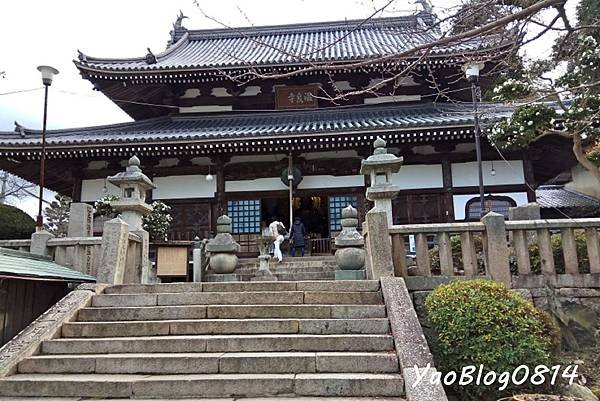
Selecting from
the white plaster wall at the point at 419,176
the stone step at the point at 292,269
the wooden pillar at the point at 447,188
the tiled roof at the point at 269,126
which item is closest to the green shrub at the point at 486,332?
the stone step at the point at 292,269

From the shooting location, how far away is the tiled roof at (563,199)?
1711 cm

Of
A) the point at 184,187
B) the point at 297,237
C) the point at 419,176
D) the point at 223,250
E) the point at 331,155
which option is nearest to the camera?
the point at 223,250

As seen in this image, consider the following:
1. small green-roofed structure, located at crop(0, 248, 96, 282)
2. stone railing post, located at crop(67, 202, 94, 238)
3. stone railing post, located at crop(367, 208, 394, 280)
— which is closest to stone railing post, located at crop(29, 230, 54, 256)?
small green-roofed structure, located at crop(0, 248, 96, 282)

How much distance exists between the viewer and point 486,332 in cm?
486

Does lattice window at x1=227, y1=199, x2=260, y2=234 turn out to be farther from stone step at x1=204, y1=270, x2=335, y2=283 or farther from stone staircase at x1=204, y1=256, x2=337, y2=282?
stone step at x1=204, y1=270, x2=335, y2=283

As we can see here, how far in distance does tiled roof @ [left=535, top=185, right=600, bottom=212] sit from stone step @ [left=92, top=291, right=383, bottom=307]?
1221 cm

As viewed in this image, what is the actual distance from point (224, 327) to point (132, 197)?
376 cm

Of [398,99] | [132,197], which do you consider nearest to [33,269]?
[132,197]

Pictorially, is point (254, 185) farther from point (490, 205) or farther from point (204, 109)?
point (490, 205)

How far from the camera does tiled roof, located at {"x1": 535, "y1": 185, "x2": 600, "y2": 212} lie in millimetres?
17109

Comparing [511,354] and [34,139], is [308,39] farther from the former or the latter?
[511,354]

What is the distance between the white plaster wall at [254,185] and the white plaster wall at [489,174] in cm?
513

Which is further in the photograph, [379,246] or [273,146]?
[273,146]

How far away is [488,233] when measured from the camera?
675 centimetres
